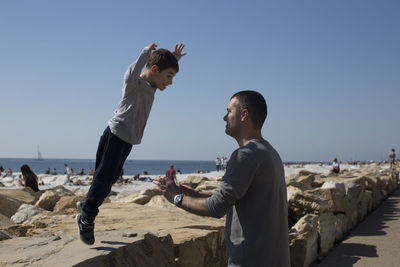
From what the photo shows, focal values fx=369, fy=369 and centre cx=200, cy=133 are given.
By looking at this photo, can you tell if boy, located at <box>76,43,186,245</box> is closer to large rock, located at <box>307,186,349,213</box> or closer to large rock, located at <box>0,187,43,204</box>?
large rock, located at <box>307,186,349,213</box>

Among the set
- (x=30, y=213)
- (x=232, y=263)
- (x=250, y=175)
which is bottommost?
(x=30, y=213)

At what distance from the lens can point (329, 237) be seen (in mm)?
6105

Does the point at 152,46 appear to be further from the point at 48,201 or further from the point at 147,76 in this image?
the point at 48,201

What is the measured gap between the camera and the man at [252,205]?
1884mm

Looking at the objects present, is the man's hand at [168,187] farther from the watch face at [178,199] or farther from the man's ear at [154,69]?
the man's ear at [154,69]

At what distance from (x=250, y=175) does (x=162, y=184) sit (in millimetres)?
517

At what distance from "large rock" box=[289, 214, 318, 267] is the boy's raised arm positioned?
10.5ft

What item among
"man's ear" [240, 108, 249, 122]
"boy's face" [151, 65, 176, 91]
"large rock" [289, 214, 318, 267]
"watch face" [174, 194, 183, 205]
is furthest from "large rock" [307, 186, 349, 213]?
"watch face" [174, 194, 183, 205]

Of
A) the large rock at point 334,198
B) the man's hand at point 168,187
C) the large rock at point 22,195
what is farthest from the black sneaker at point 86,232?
the large rock at point 334,198

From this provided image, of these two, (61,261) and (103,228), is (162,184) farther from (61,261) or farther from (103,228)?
(103,228)

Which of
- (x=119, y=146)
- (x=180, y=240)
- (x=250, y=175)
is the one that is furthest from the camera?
(x=180, y=240)

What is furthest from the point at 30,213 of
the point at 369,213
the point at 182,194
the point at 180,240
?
the point at 369,213

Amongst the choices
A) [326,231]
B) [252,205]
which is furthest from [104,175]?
[326,231]

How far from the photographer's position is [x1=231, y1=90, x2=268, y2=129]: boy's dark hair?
2.08 metres
